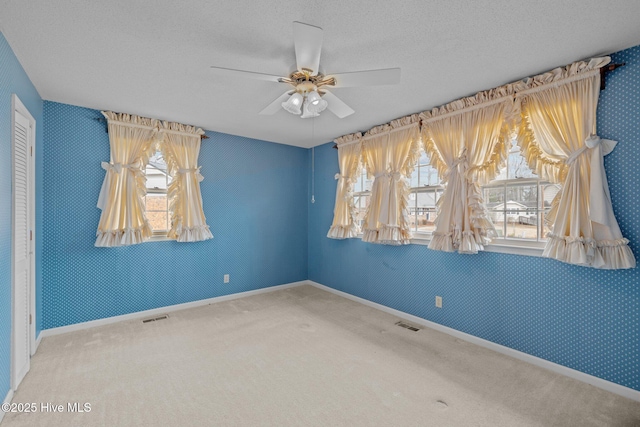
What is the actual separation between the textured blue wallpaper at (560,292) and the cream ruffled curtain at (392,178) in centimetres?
28

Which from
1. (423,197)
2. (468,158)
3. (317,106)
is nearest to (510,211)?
(468,158)

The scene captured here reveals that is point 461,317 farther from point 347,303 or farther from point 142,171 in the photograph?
point 142,171

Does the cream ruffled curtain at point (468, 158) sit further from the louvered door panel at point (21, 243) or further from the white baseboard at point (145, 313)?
the louvered door panel at point (21, 243)

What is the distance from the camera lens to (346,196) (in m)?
4.40

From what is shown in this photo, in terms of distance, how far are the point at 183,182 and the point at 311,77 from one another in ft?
8.14

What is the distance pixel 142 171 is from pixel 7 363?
220 centimetres

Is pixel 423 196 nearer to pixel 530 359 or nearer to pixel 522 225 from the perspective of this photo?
pixel 522 225

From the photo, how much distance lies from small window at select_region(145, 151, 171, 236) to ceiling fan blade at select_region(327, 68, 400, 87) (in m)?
2.84

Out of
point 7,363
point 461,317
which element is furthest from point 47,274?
point 461,317

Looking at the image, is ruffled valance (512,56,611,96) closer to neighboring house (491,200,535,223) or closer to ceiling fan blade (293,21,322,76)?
neighboring house (491,200,535,223)

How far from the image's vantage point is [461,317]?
123 inches

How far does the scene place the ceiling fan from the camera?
1730mm

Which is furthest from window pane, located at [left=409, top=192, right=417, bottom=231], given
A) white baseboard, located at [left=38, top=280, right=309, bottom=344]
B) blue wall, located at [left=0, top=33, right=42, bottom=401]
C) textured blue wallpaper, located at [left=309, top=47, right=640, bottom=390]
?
blue wall, located at [left=0, top=33, right=42, bottom=401]

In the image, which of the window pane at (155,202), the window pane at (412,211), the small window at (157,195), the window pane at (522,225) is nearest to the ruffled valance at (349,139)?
the window pane at (412,211)
